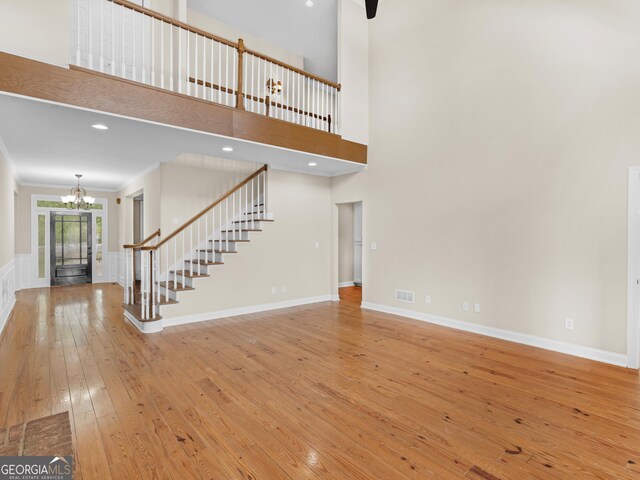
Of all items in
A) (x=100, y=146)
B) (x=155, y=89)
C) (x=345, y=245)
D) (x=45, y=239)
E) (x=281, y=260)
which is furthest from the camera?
(x=345, y=245)

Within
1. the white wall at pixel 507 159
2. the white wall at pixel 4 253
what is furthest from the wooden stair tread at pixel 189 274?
the white wall at pixel 507 159

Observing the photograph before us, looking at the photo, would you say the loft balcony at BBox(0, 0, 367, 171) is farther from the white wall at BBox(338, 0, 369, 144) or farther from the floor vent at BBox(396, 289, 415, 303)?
the floor vent at BBox(396, 289, 415, 303)

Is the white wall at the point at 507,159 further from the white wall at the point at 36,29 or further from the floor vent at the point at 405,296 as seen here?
the white wall at the point at 36,29

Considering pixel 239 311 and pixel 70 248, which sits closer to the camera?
pixel 239 311

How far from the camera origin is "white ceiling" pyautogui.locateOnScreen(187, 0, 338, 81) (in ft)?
21.5

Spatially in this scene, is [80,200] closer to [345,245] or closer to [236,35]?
[236,35]

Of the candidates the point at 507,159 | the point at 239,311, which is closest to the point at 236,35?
the point at 239,311

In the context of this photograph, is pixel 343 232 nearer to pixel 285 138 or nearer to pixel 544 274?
pixel 285 138

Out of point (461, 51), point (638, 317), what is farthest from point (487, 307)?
point (461, 51)

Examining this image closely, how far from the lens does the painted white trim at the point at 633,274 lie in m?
3.52

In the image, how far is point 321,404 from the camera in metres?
2.69

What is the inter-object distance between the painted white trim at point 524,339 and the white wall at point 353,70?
3.29 meters

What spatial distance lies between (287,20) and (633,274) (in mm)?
7236

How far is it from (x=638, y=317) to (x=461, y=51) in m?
4.11
